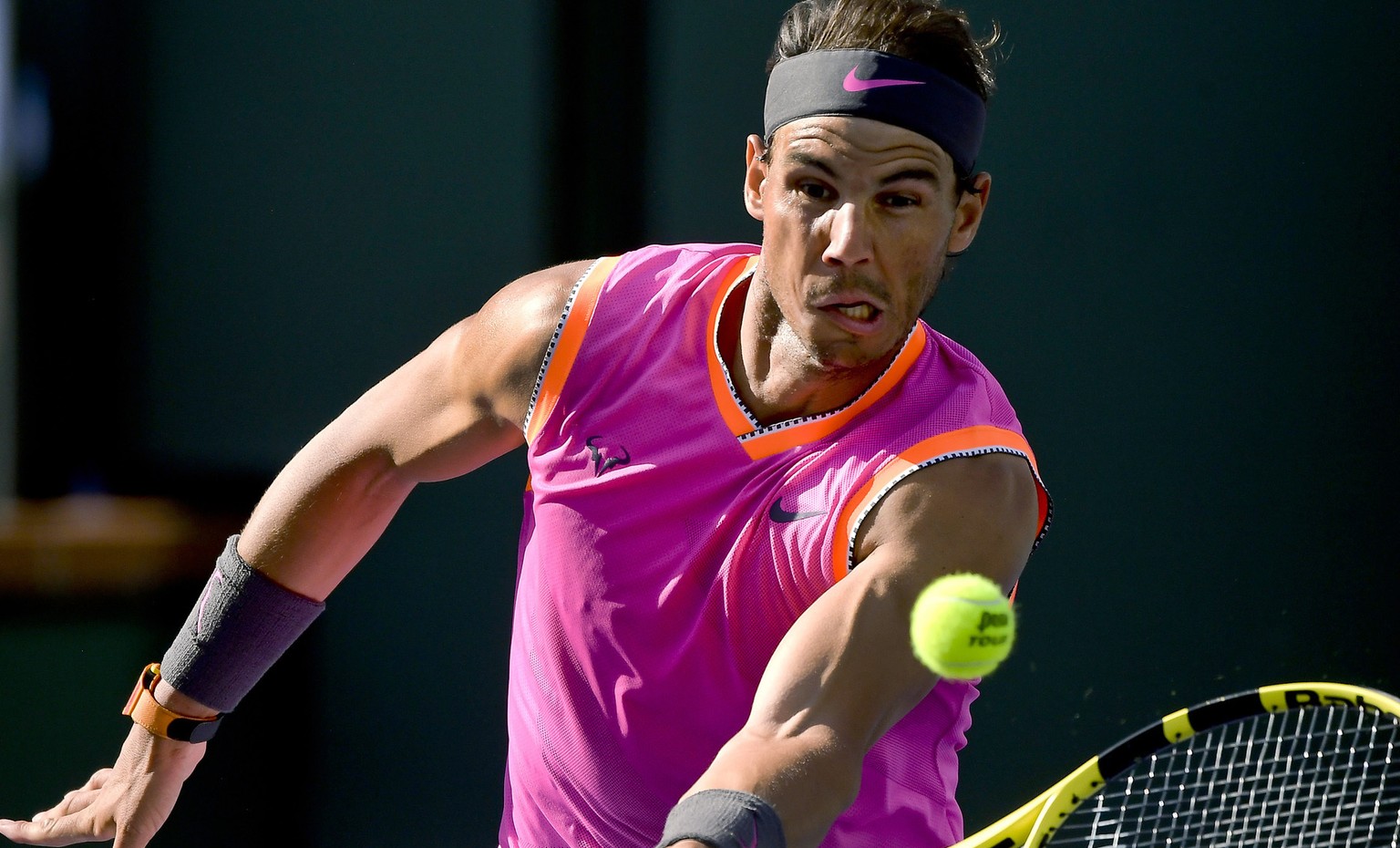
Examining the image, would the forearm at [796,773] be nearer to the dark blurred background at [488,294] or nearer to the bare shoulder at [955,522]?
the bare shoulder at [955,522]

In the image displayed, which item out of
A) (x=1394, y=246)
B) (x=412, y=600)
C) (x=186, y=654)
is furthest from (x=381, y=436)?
(x=1394, y=246)

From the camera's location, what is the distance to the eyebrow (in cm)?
196

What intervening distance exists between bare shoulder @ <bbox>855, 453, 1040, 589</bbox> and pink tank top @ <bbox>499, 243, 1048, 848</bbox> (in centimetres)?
5

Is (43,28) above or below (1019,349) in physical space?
above

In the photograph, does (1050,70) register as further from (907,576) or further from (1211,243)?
(907,576)

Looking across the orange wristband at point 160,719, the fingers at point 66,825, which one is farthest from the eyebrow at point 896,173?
the fingers at point 66,825

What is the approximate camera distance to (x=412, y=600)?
11.3 ft

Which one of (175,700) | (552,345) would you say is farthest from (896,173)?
Answer: (175,700)

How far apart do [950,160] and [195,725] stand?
1.37 meters

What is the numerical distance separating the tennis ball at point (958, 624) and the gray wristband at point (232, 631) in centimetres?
100

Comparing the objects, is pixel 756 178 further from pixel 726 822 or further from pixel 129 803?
pixel 129 803

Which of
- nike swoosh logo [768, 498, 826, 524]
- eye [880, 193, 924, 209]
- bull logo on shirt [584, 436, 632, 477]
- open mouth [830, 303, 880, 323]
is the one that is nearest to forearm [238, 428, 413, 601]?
bull logo on shirt [584, 436, 632, 477]

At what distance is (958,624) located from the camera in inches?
66.6

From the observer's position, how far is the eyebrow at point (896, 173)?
196cm
